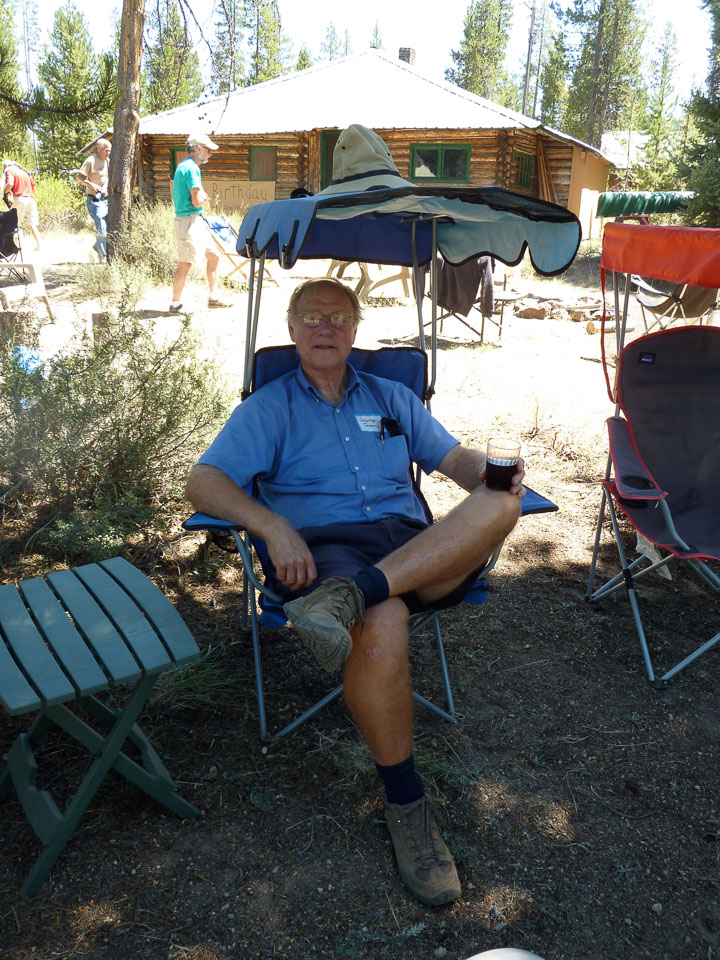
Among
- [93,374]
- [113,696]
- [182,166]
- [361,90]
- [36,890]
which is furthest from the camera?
[361,90]

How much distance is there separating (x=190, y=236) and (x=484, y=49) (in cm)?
4575

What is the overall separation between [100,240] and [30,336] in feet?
24.0

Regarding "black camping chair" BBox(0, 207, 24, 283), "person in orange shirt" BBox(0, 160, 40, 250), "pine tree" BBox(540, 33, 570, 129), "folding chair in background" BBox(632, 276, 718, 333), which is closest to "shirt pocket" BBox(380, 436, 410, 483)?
"folding chair in background" BBox(632, 276, 718, 333)

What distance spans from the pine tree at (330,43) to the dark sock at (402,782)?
73695 mm

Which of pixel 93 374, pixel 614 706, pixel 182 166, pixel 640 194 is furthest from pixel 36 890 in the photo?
pixel 640 194

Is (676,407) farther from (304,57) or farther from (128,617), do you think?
(304,57)

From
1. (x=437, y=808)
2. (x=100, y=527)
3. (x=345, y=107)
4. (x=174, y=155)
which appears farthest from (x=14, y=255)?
(x=174, y=155)

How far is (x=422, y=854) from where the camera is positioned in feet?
6.06

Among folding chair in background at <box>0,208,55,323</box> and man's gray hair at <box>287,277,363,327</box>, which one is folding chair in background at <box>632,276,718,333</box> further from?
folding chair in background at <box>0,208,55,323</box>

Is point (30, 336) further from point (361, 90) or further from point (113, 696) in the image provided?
point (361, 90)

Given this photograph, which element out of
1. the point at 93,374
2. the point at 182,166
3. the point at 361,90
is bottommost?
the point at 93,374

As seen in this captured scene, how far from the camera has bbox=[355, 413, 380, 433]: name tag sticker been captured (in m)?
2.54

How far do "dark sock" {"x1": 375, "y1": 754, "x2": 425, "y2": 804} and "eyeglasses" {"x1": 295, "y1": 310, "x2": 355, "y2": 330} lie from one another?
4.53 feet

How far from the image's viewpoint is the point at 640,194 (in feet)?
59.0
